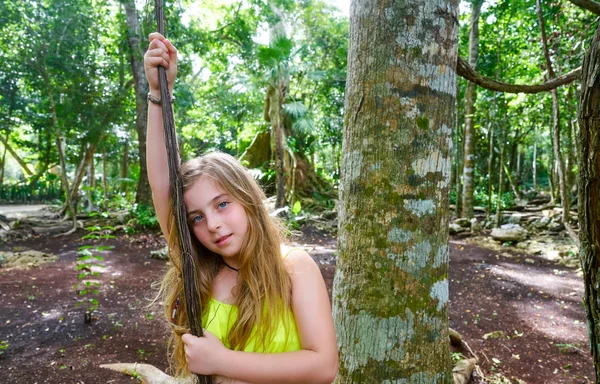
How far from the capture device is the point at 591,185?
144cm

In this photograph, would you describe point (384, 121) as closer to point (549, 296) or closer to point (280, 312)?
point (280, 312)

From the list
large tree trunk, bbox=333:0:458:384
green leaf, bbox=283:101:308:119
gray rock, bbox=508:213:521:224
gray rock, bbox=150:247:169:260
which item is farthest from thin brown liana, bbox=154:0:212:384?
gray rock, bbox=508:213:521:224

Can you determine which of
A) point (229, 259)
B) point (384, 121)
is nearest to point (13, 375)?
point (229, 259)

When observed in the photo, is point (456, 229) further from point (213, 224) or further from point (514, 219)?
point (213, 224)

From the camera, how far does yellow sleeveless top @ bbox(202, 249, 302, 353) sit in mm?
1145

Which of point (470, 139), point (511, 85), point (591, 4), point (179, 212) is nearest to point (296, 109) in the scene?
point (470, 139)

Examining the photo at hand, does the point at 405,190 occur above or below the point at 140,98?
below

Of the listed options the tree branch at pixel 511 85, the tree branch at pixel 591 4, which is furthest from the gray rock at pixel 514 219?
the tree branch at pixel 591 4

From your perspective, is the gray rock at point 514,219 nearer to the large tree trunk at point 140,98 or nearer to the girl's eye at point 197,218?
the large tree trunk at point 140,98

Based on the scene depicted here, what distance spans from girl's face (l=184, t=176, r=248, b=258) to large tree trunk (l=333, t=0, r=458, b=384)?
0.59 m

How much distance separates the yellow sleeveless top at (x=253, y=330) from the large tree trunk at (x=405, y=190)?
1.61 feet

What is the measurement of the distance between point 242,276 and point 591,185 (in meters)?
1.29

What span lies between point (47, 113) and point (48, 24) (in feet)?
13.6

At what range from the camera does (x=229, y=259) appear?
4.12 feet
